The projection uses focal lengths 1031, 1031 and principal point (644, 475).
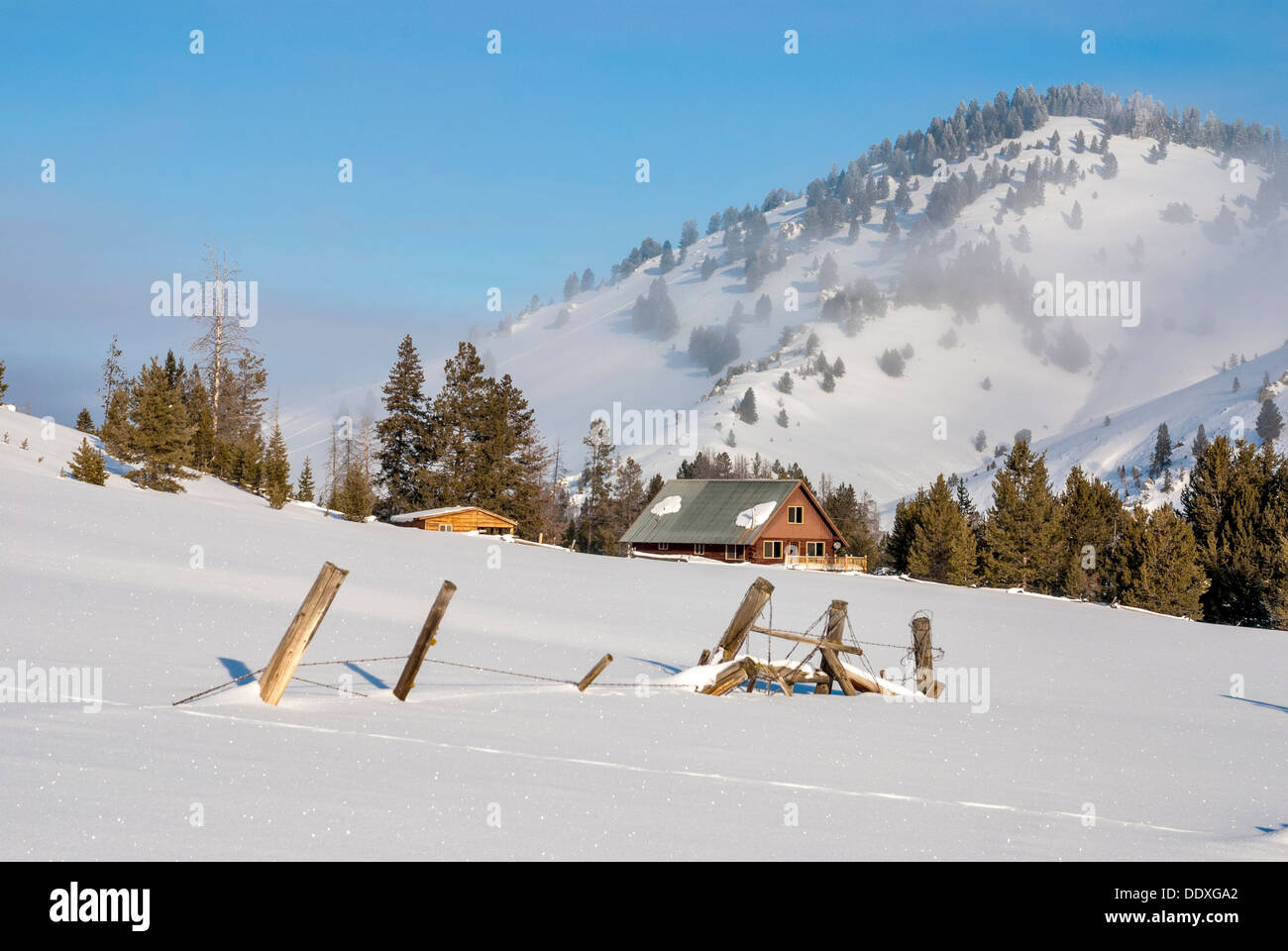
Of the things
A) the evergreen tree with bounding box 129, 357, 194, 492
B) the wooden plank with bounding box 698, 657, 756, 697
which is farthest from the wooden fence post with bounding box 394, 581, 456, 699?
the evergreen tree with bounding box 129, 357, 194, 492

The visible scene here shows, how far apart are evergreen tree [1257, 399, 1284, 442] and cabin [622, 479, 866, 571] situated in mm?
129525

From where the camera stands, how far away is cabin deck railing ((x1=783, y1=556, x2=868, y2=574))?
6731 centimetres

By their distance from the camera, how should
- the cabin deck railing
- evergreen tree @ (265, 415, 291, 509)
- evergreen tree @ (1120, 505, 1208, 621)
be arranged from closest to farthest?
1. evergreen tree @ (265, 415, 291, 509)
2. evergreen tree @ (1120, 505, 1208, 621)
3. the cabin deck railing

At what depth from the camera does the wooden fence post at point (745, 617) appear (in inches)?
589

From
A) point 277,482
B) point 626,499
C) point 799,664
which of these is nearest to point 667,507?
point 626,499

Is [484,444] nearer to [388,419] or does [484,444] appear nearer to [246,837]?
[388,419]

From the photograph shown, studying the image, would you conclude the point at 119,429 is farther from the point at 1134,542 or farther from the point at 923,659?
the point at 1134,542

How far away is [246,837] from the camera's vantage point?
6.80m

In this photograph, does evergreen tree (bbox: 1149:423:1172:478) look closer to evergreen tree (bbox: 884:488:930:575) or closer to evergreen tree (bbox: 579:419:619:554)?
evergreen tree (bbox: 579:419:619:554)

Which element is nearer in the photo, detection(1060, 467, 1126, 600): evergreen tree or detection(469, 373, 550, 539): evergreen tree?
detection(1060, 467, 1126, 600): evergreen tree

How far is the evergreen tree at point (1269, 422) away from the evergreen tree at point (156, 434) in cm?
17375

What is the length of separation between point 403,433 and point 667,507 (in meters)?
19.6

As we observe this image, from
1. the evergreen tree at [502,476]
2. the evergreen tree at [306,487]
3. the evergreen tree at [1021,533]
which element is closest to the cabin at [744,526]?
the evergreen tree at [502,476]

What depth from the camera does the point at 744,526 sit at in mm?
70250
